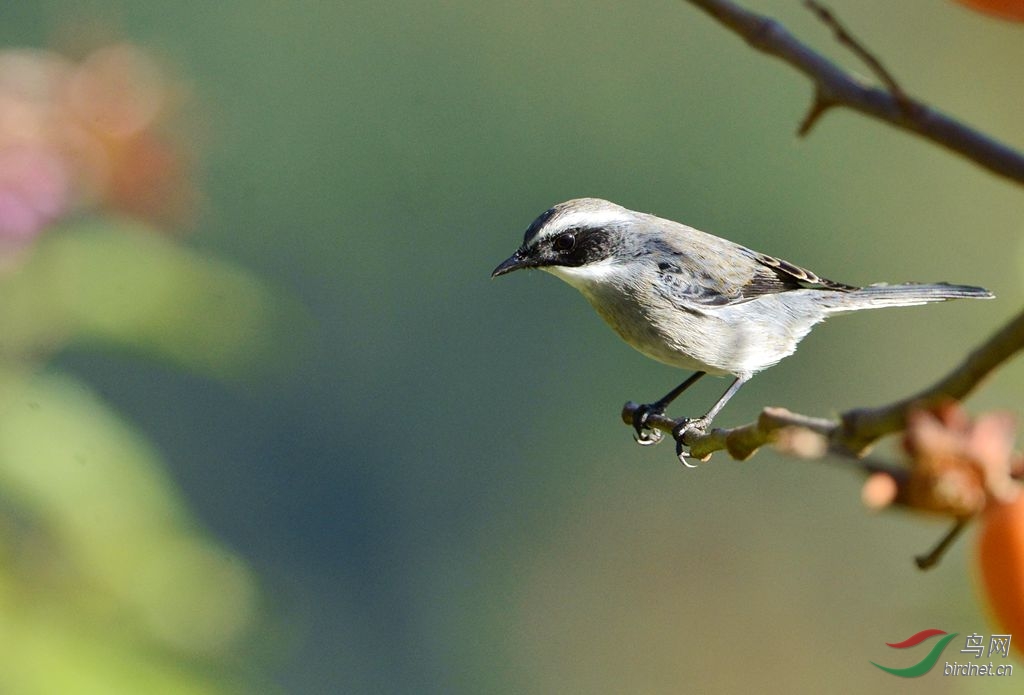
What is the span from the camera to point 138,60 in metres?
2.19

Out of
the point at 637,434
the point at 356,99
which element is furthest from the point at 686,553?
the point at 356,99

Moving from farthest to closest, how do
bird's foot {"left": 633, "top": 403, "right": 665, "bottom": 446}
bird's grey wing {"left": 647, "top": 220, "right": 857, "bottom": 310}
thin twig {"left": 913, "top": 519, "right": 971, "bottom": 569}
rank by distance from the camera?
bird's foot {"left": 633, "top": 403, "right": 665, "bottom": 446}, bird's grey wing {"left": 647, "top": 220, "right": 857, "bottom": 310}, thin twig {"left": 913, "top": 519, "right": 971, "bottom": 569}

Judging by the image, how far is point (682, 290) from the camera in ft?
4.12

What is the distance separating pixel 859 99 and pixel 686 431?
33 centimetres

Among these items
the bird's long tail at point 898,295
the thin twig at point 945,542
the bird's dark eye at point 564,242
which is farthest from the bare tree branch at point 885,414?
the bird's dark eye at point 564,242

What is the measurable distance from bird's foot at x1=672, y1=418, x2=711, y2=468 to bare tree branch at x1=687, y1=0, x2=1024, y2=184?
0.27 meters

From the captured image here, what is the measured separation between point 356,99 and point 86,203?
4.45 m

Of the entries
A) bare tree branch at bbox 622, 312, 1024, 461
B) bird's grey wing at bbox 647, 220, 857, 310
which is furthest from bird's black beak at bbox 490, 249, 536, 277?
bare tree branch at bbox 622, 312, 1024, 461

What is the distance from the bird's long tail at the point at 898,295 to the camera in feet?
2.63

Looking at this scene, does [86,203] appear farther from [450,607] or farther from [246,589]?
[450,607]

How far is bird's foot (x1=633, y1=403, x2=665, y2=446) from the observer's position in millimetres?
1213

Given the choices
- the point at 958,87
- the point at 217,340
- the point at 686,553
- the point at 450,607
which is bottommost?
the point at 450,607

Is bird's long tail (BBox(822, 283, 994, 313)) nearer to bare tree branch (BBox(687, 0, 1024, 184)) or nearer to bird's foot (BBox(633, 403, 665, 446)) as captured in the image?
bare tree branch (BBox(687, 0, 1024, 184))

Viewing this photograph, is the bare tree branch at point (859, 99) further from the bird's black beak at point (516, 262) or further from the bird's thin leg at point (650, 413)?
the bird's thin leg at point (650, 413)
